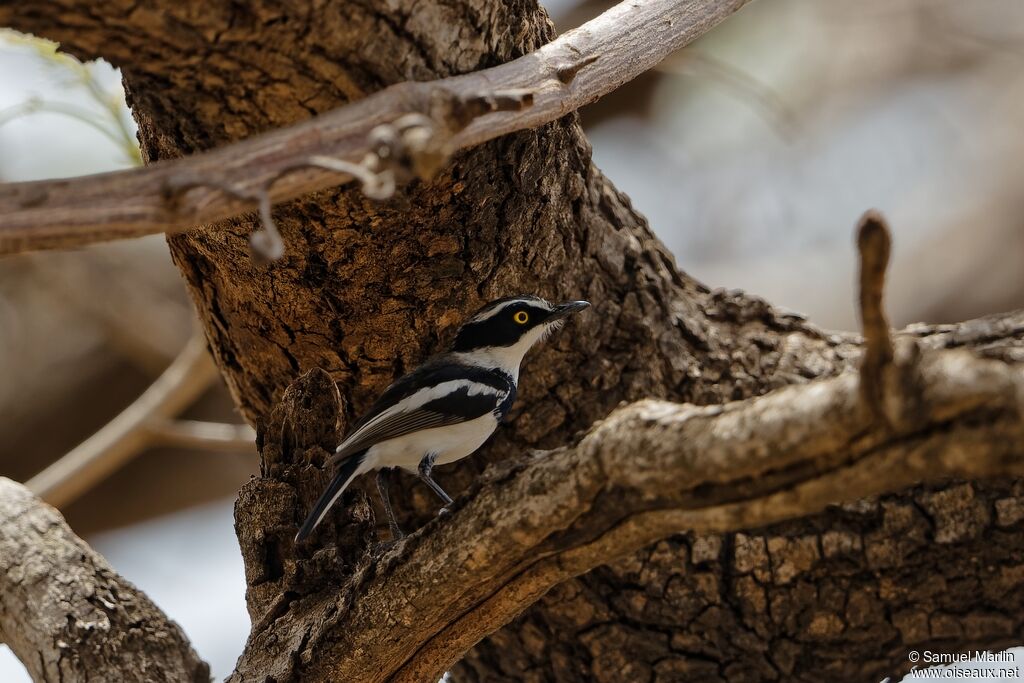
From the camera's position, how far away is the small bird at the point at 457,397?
403 cm

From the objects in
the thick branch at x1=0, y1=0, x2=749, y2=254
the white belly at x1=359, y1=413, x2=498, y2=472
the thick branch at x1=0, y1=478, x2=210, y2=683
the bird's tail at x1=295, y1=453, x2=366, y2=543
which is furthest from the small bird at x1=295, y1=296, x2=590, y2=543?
the thick branch at x1=0, y1=0, x2=749, y2=254

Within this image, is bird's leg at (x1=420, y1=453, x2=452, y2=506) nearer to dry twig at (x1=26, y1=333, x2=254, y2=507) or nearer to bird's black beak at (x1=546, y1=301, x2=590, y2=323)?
bird's black beak at (x1=546, y1=301, x2=590, y2=323)

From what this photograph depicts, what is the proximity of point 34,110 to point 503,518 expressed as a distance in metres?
2.89

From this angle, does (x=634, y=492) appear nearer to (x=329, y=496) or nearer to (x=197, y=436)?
(x=329, y=496)

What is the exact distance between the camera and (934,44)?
1058 centimetres

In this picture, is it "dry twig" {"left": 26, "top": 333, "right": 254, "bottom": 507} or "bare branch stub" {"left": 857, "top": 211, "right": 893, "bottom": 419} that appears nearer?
"bare branch stub" {"left": 857, "top": 211, "right": 893, "bottom": 419}

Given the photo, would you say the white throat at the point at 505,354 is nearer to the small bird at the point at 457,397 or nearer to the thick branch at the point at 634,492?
the small bird at the point at 457,397

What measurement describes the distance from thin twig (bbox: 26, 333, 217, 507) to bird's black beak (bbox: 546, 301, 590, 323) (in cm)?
247

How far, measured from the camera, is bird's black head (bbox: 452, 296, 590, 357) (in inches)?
161

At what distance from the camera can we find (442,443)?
4172 millimetres

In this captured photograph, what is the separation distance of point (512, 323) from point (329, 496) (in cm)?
104

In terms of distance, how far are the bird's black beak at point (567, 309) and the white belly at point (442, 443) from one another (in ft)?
1.55

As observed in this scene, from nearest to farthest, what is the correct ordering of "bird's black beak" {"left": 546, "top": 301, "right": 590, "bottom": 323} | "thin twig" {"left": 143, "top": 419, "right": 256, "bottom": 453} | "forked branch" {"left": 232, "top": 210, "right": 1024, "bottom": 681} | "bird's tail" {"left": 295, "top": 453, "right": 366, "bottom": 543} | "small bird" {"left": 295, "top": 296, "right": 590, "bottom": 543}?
"forked branch" {"left": 232, "top": 210, "right": 1024, "bottom": 681}, "bird's tail" {"left": 295, "top": 453, "right": 366, "bottom": 543}, "small bird" {"left": 295, "top": 296, "right": 590, "bottom": 543}, "bird's black beak" {"left": 546, "top": 301, "right": 590, "bottom": 323}, "thin twig" {"left": 143, "top": 419, "right": 256, "bottom": 453}

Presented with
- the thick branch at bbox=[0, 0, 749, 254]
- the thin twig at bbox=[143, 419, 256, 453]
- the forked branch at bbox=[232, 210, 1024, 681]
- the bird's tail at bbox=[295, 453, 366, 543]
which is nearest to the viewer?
the forked branch at bbox=[232, 210, 1024, 681]
